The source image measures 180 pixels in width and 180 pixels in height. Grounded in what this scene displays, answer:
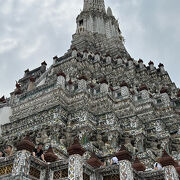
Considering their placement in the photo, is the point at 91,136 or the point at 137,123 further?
the point at 137,123

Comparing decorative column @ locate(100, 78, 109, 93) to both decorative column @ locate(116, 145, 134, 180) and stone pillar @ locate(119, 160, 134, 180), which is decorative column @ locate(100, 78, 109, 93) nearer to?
decorative column @ locate(116, 145, 134, 180)

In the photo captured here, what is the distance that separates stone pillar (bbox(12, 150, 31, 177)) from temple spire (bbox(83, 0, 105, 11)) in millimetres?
43408

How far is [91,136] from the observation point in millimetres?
15219


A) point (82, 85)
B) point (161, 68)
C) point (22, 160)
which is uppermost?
point (161, 68)

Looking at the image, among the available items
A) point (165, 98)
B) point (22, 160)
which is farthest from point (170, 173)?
point (165, 98)

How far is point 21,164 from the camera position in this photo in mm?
7914

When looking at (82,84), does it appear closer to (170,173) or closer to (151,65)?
(170,173)

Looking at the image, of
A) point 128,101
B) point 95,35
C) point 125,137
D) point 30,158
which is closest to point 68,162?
point 30,158

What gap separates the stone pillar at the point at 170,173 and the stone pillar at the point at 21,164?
15.2 feet

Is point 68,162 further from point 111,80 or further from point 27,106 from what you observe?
point 111,80

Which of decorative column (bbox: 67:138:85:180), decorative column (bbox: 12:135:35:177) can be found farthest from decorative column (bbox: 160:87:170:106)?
decorative column (bbox: 12:135:35:177)

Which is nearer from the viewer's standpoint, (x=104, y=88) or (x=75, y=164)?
(x=75, y=164)

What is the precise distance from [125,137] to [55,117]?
15.4ft

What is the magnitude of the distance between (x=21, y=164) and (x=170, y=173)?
493 cm
